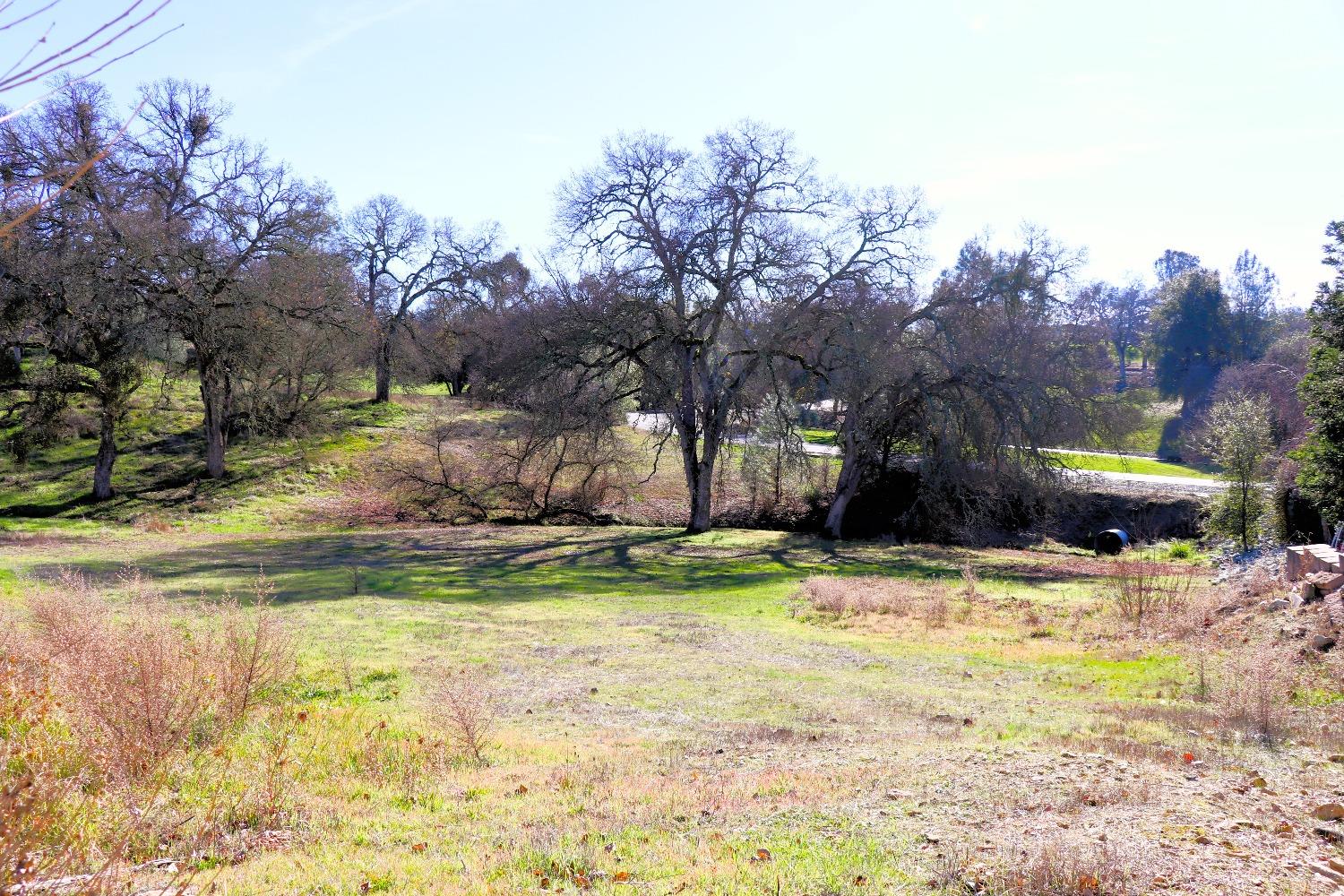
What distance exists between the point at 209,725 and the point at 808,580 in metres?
15.2

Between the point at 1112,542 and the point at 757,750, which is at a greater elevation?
the point at 757,750

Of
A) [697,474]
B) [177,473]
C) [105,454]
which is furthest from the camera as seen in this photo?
[177,473]

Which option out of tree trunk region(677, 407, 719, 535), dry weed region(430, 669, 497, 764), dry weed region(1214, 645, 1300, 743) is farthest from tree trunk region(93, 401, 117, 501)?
dry weed region(1214, 645, 1300, 743)

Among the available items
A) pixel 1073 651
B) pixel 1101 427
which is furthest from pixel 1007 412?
pixel 1073 651

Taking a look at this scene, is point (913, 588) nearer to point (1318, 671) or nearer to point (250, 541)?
point (1318, 671)

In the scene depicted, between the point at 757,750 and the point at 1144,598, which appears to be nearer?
the point at 757,750

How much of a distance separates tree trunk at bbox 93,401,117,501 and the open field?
12.8 metres

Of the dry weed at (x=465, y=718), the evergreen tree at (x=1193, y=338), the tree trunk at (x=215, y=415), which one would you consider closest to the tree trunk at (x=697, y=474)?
the tree trunk at (x=215, y=415)

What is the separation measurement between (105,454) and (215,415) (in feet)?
13.3

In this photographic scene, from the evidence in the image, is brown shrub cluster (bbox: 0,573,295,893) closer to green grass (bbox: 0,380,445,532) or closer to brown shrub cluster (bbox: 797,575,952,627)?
brown shrub cluster (bbox: 797,575,952,627)

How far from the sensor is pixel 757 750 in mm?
8703

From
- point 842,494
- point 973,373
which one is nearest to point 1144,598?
point 973,373

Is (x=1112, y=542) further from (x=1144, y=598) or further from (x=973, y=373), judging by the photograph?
(x=1144, y=598)

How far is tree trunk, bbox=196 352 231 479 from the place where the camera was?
3422cm
